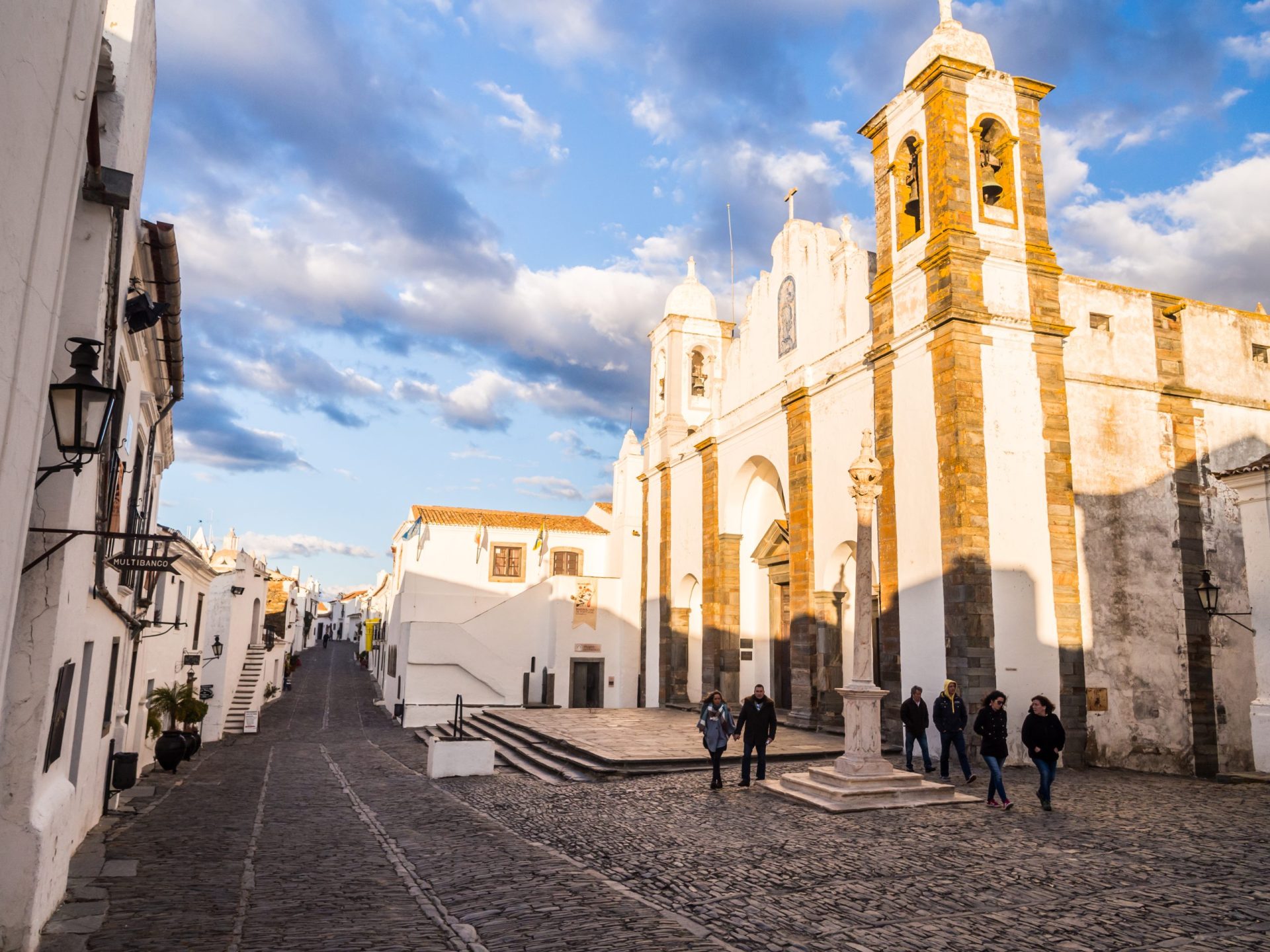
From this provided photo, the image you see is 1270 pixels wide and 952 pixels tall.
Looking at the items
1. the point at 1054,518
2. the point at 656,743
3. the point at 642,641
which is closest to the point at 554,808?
the point at 656,743

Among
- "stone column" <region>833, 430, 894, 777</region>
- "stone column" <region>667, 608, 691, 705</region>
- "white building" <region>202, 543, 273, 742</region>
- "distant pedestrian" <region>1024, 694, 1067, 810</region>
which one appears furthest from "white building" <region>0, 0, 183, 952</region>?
"stone column" <region>667, 608, 691, 705</region>

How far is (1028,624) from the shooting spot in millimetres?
13375

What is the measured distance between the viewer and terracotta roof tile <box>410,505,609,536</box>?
108 ft

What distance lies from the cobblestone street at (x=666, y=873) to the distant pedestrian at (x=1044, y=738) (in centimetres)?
38

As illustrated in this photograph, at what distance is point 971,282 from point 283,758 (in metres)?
16.0

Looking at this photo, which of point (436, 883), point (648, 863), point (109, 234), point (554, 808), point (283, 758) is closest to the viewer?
point (109, 234)

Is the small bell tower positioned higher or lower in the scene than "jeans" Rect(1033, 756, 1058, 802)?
higher

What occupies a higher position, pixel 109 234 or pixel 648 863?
pixel 109 234

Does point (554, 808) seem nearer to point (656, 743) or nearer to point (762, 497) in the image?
point (656, 743)

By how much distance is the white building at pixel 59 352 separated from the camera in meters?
4.28

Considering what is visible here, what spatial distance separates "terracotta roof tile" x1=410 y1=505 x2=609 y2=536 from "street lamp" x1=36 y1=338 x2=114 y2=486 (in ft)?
91.0

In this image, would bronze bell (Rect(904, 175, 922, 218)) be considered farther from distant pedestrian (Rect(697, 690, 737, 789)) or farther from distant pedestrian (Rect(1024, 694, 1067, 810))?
distant pedestrian (Rect(697, 690, 737, 789))

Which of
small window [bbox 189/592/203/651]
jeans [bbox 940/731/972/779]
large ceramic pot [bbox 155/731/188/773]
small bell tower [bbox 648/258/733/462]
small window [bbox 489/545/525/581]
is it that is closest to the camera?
jeans [bbox 940/731/972/779]

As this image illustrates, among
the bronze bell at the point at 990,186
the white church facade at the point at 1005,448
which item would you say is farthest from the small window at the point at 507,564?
the bronze bell at the point at 990,186
